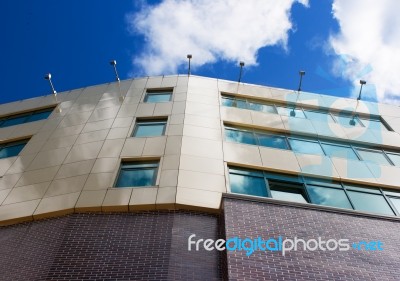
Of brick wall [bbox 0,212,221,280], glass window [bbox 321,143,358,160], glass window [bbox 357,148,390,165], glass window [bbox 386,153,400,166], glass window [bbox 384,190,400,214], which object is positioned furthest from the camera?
glass window [bbox 386,153,400,166]

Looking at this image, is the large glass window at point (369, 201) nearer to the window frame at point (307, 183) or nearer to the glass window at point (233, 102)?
the window frame at point (307, 183)

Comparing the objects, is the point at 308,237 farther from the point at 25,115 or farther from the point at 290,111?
the point at 25,115

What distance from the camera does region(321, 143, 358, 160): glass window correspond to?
16534 millimetres

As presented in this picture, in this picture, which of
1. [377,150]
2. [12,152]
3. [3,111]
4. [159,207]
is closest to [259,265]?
[159,207]

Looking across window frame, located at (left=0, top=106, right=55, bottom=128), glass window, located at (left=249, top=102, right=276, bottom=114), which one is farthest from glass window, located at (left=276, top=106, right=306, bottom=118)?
window frame, located at (left=0, top=106, right=55, bottom=128)

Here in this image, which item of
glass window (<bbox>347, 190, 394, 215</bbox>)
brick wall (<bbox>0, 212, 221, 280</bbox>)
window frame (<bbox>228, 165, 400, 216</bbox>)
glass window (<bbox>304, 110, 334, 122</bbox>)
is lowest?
brick wall (<bbox>0, 212, 221, 280</bbox>)

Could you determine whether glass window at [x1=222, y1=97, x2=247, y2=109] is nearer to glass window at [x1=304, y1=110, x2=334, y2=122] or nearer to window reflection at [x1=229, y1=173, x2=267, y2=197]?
glass window at [x1=304, y1=110, x2=334, y2=122]

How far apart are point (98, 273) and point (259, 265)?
179 inches

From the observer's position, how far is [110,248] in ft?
34.7

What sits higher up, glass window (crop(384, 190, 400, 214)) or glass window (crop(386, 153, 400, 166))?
glass window (crop(386, 153, 400, 166))

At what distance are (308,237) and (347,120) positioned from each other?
1148cm

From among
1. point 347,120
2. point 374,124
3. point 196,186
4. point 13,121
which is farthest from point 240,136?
point 13,121

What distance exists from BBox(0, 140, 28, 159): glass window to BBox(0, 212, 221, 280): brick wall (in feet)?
21.6

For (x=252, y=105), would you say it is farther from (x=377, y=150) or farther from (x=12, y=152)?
(x=12, y=152)
